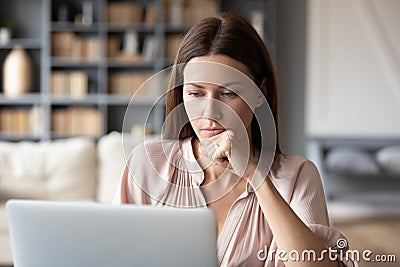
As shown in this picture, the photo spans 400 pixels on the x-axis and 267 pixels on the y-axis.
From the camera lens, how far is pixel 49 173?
3799 millimetres

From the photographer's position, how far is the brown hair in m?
1.17

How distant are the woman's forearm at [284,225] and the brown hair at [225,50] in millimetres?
195

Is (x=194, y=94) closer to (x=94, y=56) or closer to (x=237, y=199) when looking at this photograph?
(x=237, y=199)

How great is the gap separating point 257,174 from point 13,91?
215 inches

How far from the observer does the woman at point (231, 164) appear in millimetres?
1061

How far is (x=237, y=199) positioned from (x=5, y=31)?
536 centimetres

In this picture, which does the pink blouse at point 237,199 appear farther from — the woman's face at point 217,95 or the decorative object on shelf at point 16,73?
the decorative object on shelf at point 16,73

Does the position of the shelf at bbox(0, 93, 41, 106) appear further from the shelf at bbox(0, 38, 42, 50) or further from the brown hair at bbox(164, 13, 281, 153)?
the brown hair at bbox(164, 13, 281, 153)

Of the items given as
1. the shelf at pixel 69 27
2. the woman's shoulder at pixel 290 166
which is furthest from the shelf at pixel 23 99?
the woman's shoulder at pixel 290 166

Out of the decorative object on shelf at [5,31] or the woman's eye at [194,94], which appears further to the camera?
the decorative object on shelf at [5,31]

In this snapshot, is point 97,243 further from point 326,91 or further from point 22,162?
point 326,91

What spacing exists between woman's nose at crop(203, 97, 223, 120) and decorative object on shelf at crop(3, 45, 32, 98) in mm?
5354

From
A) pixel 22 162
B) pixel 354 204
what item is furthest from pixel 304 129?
pixel 22 162

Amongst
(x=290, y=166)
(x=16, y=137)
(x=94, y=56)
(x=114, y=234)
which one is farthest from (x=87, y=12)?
(x=114, y=234)
